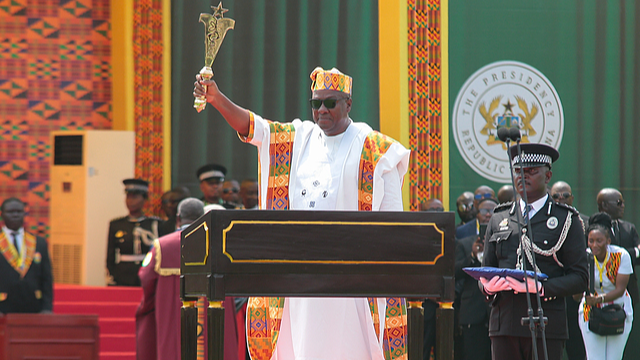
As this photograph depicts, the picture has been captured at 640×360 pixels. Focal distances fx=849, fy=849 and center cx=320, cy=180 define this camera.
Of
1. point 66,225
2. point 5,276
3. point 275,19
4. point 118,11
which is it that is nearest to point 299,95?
point 275,19

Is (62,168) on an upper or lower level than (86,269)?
upper

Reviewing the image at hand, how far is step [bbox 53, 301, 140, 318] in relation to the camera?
870 centimetres

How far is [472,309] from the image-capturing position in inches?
317

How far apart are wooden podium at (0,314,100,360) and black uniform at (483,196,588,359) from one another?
13.0 ft

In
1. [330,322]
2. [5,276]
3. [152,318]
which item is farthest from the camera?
[5,276]

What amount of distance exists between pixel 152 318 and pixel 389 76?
16.2ft

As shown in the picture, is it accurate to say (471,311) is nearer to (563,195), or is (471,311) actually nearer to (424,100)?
(563,195)

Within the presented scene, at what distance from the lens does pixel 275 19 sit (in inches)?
A: 423

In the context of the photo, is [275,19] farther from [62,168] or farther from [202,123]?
[62,168]

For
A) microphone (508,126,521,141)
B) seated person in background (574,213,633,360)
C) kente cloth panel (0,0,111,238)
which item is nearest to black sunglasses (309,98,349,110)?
microphone (508,126,521,141)

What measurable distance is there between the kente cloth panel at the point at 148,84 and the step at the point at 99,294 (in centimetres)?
191

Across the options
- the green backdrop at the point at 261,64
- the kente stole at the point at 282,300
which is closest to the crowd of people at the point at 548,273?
the kente stole at the point at 282,300

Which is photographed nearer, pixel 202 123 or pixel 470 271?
pixel 470 271

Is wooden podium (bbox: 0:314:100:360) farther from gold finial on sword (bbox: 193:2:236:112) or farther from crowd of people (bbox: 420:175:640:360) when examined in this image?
gold finial on sword (bbox: 193:2:236:112)
